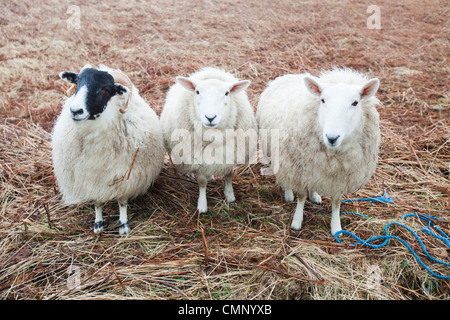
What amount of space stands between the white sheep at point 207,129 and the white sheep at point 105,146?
1.02 ft

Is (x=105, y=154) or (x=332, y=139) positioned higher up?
(x=332, y=139)

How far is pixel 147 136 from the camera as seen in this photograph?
3.20 metres

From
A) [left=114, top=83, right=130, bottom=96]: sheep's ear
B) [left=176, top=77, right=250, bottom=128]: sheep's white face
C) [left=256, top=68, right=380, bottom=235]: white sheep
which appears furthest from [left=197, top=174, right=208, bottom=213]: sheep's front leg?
[left=114, top=83, right=130, bottom=96]: sheep's ear

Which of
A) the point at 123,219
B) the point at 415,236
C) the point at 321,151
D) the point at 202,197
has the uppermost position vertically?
the point at 321,151

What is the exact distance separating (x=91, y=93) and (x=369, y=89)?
2.28 m

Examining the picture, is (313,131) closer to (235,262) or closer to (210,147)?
(210,147)

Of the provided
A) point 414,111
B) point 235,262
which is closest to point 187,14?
point 414,111

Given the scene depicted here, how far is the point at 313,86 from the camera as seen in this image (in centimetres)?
269

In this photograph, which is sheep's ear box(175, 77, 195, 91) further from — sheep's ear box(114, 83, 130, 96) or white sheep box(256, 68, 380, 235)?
white sheep box(256, 68, 380, 235)

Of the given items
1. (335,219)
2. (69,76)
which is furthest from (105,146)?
(335,219)

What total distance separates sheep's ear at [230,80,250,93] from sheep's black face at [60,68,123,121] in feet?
3.59

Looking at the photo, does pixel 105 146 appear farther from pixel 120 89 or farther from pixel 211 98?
pixel 211 98

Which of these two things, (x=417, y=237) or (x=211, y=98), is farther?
(x=211, y=98)

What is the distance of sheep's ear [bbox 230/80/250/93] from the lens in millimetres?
3105
